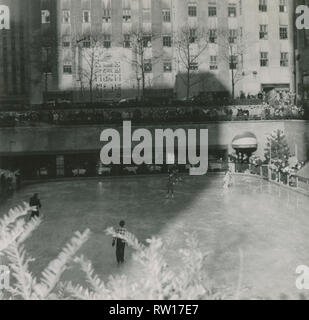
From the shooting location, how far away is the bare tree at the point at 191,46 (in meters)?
48.0

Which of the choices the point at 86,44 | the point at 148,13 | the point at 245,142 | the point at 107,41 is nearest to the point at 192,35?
the point at 148,13

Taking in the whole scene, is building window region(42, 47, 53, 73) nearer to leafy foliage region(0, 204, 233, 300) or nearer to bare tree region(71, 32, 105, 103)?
bare tree region(71, 32, 105, 103)

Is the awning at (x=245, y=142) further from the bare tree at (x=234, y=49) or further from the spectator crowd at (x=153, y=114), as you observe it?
the bare tree at (x=234, y=49)

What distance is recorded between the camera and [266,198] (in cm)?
2391

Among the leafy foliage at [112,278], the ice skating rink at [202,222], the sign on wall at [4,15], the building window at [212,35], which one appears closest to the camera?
the leafy foliage at [112,278]

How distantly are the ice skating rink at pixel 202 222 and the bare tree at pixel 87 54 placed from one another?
19.4m

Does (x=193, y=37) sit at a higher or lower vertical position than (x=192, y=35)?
lower

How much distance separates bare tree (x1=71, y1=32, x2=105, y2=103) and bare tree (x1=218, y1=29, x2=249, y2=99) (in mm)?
11703

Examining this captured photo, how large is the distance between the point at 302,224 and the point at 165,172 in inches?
649

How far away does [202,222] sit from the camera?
754 inches

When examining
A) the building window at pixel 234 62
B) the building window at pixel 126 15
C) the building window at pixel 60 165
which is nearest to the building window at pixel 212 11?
the building window at pixel 234 62

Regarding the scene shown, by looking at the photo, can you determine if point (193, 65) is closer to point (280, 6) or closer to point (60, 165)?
point (280, 6)

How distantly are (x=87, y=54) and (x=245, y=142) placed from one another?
20347 millimetres

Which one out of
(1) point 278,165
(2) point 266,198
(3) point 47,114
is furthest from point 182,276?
(3) point 47,114
